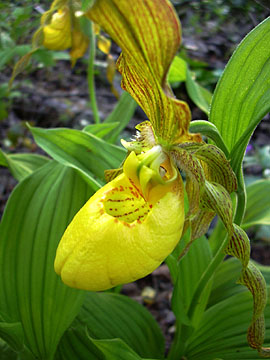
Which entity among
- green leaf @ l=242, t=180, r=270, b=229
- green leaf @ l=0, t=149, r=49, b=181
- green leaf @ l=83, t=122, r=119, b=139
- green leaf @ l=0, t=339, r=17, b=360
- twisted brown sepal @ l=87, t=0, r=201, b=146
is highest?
twisted brown sepal @ l=87, t=0, r=201, b=146

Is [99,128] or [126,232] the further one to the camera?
[99,128]

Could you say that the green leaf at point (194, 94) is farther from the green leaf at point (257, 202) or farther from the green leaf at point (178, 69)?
the green leaf at point (257, 202)

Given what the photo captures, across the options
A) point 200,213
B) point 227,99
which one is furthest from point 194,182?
point 227,99

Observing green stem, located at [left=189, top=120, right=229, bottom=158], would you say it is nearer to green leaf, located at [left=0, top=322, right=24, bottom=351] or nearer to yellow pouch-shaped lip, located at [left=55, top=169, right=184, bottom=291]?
yellow pouch-shaped lip, located at [left=55, top=169, right=184, bottom=291]

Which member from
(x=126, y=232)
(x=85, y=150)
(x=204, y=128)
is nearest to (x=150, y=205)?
(x=126, y=232)

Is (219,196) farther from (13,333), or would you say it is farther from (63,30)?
(63,30)

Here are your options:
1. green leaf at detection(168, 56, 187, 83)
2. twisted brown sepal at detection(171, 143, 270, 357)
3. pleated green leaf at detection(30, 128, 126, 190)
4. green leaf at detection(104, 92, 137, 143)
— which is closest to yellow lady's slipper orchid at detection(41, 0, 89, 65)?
green leaf at detection(104, 92, 137, 143)
